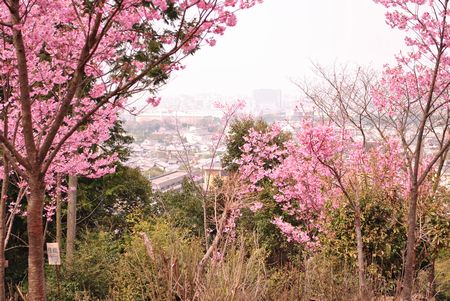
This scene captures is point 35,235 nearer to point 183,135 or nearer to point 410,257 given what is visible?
point 410,257

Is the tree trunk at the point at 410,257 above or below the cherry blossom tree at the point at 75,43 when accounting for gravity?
below

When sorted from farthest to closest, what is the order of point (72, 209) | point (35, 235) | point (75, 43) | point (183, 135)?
point (183, 135), point (72, 209), point (75, 43), point (35, 235)

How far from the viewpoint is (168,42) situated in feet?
10.8

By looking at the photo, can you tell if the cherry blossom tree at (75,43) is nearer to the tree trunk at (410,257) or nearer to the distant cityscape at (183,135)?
the tree trunk at (410,257)

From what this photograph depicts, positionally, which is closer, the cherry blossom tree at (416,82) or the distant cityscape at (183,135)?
the cherry blossom tree at (416,82)

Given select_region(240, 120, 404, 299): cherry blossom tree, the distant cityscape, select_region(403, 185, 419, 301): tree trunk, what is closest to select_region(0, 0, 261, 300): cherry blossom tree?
select_region(240, 120, 404, 299): cherry blossom tree

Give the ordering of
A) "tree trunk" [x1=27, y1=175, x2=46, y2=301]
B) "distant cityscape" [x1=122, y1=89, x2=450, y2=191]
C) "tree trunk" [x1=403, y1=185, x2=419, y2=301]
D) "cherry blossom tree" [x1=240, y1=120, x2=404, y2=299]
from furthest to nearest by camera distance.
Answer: "distant cityscape" [x1=122, y1=89, x2=450, y2=191], "cherry blossom tree" [x1=240, y1=120, x2=404, y2=299], "tree trunk" [x1=403, y1=185, x2=419, y2=301], "tree trunk" [x1=27, y1=175, x2=46, y2=301]

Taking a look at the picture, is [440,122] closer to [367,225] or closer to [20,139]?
[367,225]

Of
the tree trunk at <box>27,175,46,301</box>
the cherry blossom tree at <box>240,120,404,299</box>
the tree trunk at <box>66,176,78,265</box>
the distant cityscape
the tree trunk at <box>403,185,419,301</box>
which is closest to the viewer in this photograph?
the tree trunk at <box>27,175,46,301</box>

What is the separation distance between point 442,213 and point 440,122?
161 cm

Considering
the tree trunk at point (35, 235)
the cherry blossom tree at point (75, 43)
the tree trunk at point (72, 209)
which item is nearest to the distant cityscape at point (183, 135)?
the tree trunk at point (72, 209)

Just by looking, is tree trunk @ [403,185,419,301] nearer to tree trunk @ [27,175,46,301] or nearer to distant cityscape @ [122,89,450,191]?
distant cityscape @ [122,89,450,191]

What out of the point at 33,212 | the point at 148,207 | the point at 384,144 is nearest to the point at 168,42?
the point at 33,212

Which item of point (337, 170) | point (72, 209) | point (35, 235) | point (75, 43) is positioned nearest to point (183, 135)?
point (72, 209)
